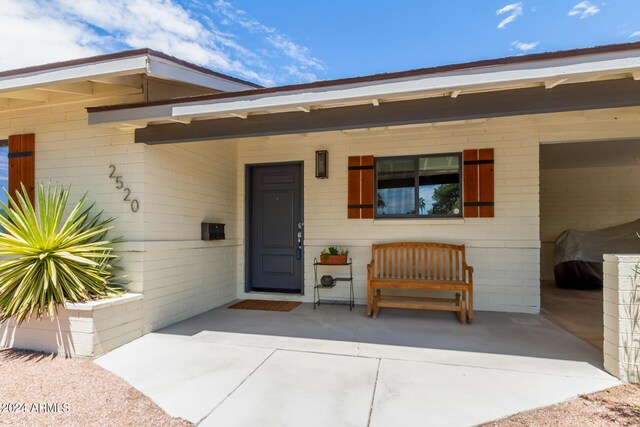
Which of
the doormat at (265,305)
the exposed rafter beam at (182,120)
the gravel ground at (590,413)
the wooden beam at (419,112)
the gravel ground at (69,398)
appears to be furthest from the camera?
the doormat at (265,305)

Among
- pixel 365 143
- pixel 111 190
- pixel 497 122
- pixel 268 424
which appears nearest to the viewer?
pixel 268 424

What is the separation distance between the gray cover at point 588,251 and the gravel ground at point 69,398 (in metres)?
Answer: 6.98

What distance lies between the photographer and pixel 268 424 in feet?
6.34

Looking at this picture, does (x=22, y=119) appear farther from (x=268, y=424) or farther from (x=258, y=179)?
(x=268, y=424)

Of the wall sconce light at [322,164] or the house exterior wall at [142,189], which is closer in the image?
the house exterior wall at [142,189]

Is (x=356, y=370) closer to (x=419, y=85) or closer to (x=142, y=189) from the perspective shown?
(x=419, y=85)

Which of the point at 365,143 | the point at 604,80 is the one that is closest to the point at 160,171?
the point at 365,143

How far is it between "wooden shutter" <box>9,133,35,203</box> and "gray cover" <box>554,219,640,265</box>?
8.53 meters

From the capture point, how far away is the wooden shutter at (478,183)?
4.48 meters

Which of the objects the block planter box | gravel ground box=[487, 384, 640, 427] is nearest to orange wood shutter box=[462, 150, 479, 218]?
gravel ground box=[487, 384, 640, 427]

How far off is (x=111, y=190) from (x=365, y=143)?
131 inches

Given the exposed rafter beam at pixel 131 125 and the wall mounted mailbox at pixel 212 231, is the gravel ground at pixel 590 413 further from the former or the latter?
the exposed rafter beam at pixel 131 125

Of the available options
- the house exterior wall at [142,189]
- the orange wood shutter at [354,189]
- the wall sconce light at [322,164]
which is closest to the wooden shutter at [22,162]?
the house exterior wall at [142,189]

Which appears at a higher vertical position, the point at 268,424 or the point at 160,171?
the point at 160,171
